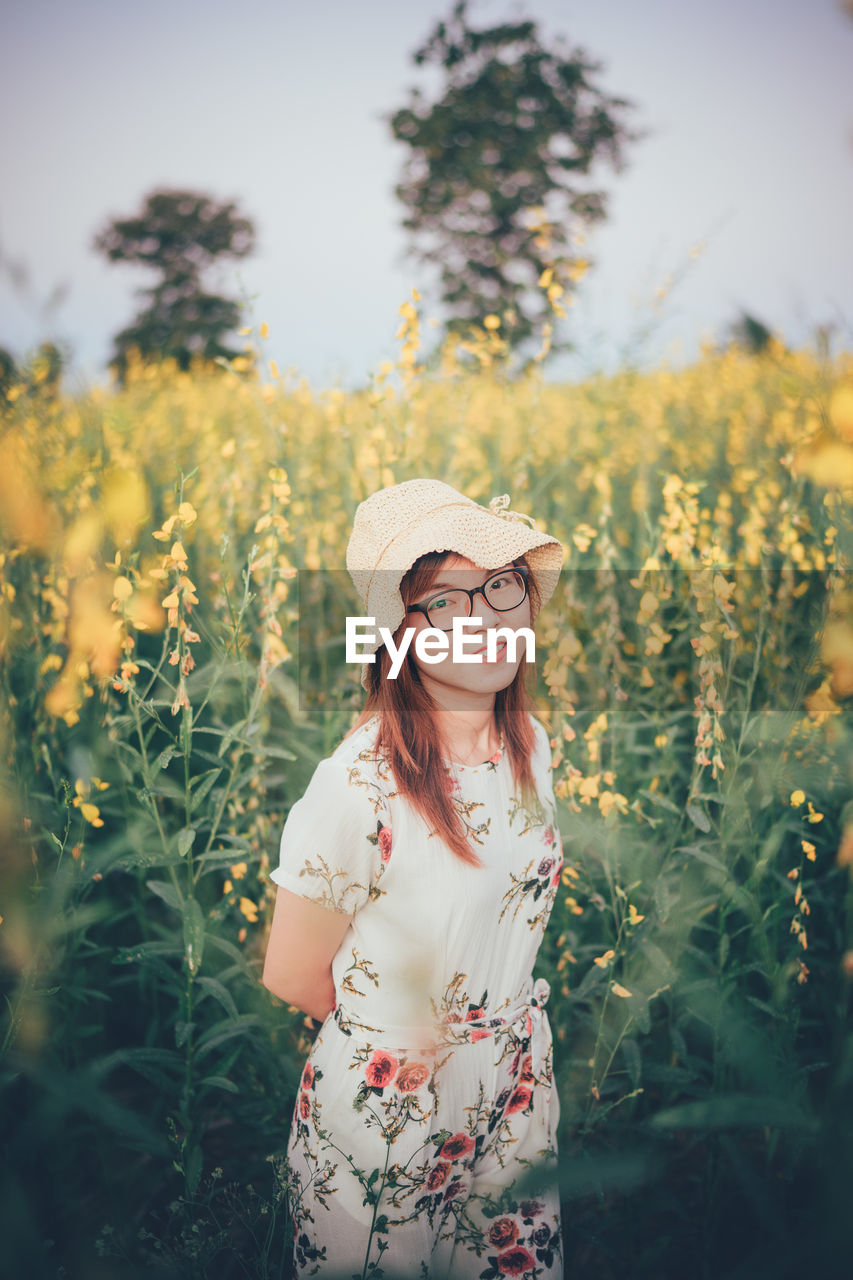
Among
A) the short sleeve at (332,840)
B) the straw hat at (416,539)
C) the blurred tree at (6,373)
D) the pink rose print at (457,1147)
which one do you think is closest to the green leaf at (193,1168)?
the pink rose print at (457,1147)

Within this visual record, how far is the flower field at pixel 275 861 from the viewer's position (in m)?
1.24

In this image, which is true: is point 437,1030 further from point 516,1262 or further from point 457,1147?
point 516,1262

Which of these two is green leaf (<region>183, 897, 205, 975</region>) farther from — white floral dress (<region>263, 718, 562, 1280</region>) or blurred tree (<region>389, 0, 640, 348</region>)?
blurred tree (<region>389, 0, 640, 348</region>)

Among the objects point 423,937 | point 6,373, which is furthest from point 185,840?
point 6,373

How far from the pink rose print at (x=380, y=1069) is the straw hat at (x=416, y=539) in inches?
22.0

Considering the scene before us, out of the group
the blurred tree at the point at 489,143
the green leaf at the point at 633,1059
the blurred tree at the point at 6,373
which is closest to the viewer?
the green leaf at the point at 633,1059

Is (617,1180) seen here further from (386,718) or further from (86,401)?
(86,401)

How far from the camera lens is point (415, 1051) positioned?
1.14 meters

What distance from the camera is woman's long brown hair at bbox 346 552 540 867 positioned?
112 cm

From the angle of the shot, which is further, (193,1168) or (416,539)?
(193,1168)

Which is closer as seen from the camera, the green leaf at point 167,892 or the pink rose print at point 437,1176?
the pink rose print at point 437,1176

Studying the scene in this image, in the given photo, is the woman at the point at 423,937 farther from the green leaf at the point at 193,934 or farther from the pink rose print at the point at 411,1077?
the green leaf at the point at 193,934

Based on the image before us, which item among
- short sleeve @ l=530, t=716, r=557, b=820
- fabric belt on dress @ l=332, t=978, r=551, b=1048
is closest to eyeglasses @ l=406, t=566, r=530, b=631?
short sleeve @ l=530, t=716, r=557, b=820

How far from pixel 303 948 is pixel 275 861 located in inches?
27.3
